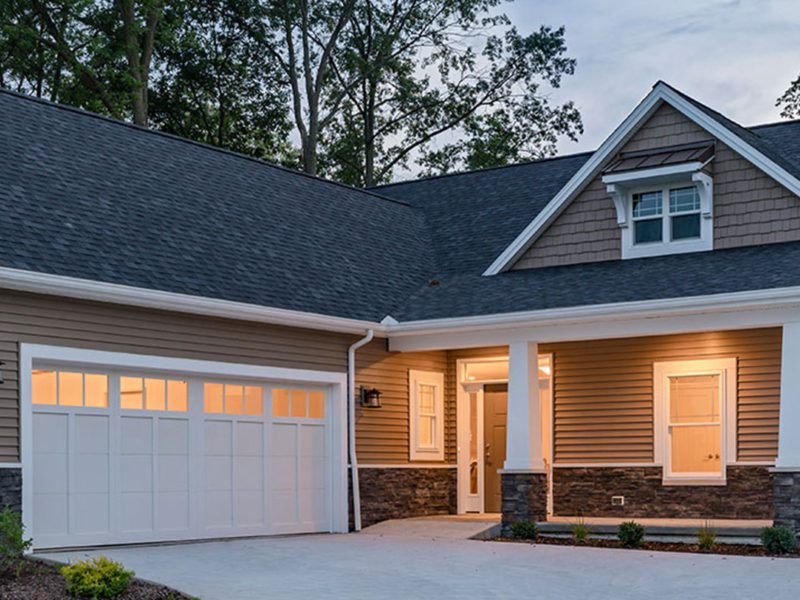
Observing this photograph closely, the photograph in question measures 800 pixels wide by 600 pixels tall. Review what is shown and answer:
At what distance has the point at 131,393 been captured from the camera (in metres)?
14.6

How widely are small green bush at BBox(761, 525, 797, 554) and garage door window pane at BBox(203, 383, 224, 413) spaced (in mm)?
6536

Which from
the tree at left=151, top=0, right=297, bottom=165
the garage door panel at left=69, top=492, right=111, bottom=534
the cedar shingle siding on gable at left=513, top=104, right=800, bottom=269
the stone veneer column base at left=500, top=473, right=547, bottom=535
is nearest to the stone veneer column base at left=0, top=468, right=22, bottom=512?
the garage door panel at left=69, top=492, right=111, bottom=534

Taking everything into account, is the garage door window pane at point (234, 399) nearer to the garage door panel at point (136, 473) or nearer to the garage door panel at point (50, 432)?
the garage door panel at point (136, 473)

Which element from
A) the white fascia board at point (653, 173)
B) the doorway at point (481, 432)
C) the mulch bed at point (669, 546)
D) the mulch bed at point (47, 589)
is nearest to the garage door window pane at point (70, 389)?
the mulch bed at point (47, 589)

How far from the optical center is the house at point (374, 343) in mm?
14023

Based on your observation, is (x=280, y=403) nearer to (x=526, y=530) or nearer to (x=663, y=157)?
(x=526, y=530)

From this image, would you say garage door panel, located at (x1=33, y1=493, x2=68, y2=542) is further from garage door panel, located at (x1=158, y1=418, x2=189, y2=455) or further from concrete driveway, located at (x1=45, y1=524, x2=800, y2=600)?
garage door panel, located at (x1=158, y1=418, x2=189, y2=455)

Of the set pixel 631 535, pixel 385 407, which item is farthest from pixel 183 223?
pixel 631 535

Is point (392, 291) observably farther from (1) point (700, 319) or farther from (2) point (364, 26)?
(2) point (364, 26)

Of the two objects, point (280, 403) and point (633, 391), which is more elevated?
point (633, 391)

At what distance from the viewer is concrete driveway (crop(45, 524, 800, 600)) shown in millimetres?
10930

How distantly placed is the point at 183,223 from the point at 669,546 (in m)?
7.30

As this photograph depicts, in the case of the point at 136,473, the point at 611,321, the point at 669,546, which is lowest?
the point at 669,546

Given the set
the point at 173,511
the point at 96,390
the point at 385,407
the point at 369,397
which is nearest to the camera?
the point at 96,390
